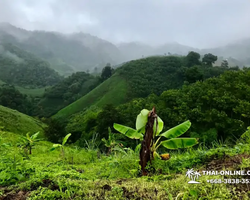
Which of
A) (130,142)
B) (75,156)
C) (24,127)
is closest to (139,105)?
(130,142)

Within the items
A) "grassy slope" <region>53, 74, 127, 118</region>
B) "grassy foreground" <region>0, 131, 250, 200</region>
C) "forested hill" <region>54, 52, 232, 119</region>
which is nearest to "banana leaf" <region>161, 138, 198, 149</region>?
"grassy foreground" <region>0, 131, 250, 200</region>

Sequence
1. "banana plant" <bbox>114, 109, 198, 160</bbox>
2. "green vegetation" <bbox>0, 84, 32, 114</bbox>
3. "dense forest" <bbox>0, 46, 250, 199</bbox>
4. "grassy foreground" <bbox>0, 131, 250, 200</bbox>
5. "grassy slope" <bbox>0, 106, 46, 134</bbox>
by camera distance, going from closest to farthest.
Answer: "grassy foreground" <bbox>0, 131, 250, 200</bbox>, "dense forest" <bbox>0, 46, 250, 199</bbox>, "banana plant" <bbox>114, 109, 198, 160</bbox>, "grassy slope" <bbox>0, 106, 46, 134</bbox>, "green vegetation" <bbox>0, 84, 32, 114</bbox>

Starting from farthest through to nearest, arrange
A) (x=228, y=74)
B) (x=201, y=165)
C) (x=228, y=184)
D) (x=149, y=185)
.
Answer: (x=228, y=74)
(x=201, y=165)
(x=149, y=185)
(x=228, y=184)

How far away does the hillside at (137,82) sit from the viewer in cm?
6744

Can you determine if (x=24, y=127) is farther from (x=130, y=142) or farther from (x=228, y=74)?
(x=228, y=74)

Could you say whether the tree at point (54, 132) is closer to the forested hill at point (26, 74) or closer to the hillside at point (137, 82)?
Result: the hillside at point (137, 82)

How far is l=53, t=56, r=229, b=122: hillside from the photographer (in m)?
67.4

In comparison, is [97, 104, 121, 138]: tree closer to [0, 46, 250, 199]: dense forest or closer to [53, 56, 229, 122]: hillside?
[0, 46, 250, 199]: dense forest

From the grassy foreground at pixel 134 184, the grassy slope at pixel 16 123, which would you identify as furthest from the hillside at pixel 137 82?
the grassy foreground at pixel 134 184

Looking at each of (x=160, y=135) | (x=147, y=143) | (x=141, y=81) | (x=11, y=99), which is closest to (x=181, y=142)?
(x=160, y=135)

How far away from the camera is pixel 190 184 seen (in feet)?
8.13

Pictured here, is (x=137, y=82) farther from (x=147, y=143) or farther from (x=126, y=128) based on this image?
(x=147, y=143)

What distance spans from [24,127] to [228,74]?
3342 centimetres

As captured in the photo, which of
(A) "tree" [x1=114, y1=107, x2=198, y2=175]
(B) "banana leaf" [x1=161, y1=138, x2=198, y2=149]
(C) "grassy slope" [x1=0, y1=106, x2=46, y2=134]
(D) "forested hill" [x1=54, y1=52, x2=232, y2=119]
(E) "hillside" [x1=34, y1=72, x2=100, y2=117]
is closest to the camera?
(A) "tree" [x1=114, y1=107, x2=198, y2=175]
